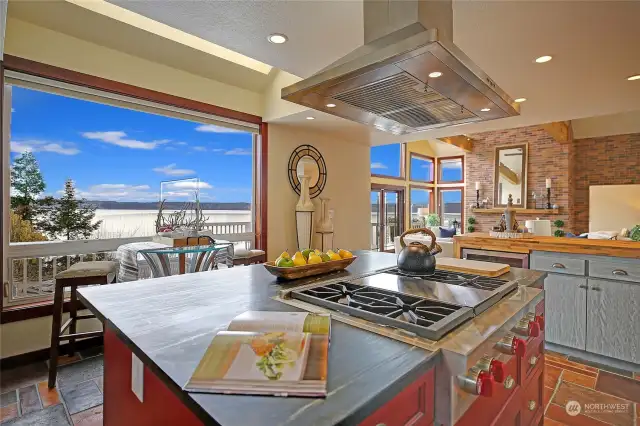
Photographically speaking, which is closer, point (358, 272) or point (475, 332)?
point (475, 332)

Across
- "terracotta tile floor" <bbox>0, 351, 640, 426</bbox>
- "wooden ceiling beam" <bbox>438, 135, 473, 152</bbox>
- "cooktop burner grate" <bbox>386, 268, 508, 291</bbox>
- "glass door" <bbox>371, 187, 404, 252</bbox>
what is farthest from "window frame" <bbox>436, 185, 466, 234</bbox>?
"cooktop burner grate" <bbox>386, 268, 508, 291</bbox>

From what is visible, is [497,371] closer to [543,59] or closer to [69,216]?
[543,59]

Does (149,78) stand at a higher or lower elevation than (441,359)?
higher

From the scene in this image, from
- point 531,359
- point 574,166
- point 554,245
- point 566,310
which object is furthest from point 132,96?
point 574,166

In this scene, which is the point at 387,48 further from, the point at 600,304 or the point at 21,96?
the point at 21,96

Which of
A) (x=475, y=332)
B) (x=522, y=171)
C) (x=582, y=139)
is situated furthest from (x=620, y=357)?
(x=582, y=139)

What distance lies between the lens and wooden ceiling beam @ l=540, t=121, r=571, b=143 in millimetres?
7337

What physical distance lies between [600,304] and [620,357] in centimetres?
40

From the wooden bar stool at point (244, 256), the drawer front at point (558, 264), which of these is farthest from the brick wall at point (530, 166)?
the wooden bar stool at point (244, 256)

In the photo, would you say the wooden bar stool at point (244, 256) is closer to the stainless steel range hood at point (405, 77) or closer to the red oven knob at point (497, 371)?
the stainless steel range hood at point (405, 77)

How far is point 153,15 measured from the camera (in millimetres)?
1937

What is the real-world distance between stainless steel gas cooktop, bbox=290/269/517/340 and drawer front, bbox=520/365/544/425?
442 mm

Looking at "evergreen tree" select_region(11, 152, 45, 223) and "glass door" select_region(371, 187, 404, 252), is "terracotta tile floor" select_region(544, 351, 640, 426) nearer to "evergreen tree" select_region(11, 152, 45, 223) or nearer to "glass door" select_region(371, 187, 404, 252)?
"evergreen tree" select_region(11, 152, 45, 223)

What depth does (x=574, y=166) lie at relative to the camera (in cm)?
828
